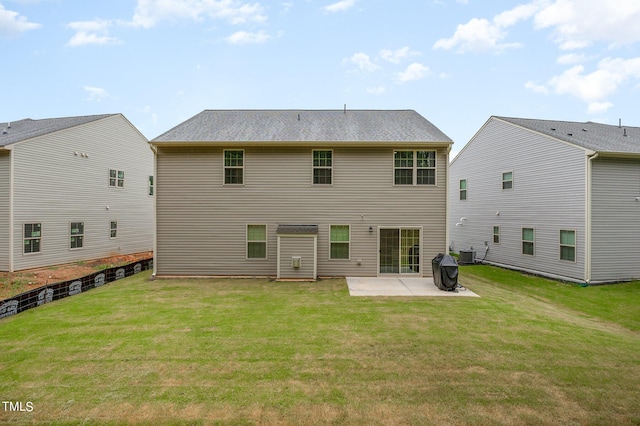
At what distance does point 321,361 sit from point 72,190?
16915 mm

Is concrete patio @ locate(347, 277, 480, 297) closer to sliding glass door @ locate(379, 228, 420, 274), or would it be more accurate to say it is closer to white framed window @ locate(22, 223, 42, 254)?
sliding glass door @ locate(379, 228, 420, 274)

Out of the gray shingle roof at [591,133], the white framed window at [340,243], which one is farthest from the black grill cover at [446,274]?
the gray shingle roof at [591,133]

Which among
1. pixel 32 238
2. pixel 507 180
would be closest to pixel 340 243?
pixel 507 180

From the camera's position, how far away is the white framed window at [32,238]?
12805 millimetres

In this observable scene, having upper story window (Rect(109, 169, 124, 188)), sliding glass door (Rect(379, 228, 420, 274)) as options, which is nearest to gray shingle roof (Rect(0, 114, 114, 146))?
upper story window (Rect(109, 169, 124, 188))

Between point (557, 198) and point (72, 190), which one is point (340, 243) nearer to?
point (557, 198)

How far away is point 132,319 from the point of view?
23.4 ft

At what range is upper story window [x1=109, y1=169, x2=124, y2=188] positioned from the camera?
17.2 meters

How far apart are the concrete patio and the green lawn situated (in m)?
0.69

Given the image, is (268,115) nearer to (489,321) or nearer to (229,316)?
(229,316)

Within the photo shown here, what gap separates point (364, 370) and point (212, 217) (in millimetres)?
9133

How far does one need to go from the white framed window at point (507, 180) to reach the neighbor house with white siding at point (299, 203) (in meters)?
6.18

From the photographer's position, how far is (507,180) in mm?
15281

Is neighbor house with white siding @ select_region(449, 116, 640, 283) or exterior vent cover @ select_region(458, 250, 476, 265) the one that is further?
exterior vent cover @ select_region(458, 250, 476, 265)
